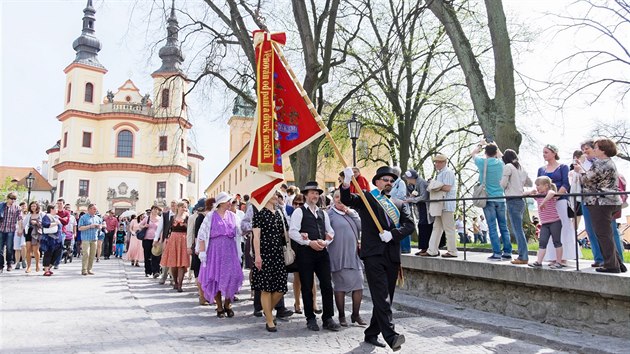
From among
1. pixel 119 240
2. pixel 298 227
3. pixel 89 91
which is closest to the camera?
pixel 298 227

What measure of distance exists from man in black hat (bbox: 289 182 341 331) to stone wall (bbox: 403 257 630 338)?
2699 mm

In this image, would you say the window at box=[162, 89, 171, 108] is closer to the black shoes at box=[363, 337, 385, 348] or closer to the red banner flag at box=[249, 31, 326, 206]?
the red banner flag at box=[249, 31, 326, 206]

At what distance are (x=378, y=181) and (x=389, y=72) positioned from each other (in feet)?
59.7

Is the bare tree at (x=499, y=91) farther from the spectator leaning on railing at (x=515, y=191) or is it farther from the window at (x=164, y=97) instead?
the window at (x=164, y=97)

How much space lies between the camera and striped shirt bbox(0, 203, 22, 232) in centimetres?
1418

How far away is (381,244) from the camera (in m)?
6.25

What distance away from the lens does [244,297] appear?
10773mm

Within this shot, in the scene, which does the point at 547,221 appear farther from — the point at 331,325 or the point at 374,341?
the point at 331,325

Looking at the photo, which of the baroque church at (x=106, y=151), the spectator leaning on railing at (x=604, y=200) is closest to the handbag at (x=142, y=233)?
the spectator leaning on railing at (x=604, y=200)

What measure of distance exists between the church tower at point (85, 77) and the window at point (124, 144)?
4691 mm

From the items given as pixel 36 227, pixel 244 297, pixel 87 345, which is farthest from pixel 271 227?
pixel 36 227

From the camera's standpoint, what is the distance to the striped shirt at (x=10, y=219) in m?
14.2

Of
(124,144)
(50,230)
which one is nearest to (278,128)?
(50,230)

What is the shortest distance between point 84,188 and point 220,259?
2456 inches
